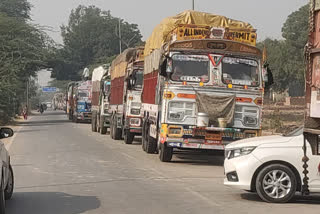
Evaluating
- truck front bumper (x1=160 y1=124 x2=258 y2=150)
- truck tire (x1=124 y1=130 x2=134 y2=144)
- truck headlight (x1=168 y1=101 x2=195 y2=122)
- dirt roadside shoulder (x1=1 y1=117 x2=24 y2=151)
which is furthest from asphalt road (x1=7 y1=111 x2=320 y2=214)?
dirt roadside shoulder (x1=1 y1=117 x2=24 y2=151)

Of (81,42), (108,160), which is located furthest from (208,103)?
(81,42)

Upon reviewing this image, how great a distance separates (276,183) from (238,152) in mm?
878

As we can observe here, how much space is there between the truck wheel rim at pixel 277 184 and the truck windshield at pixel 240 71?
662cm

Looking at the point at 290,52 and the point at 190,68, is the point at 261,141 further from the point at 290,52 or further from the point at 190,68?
the point at 290,52

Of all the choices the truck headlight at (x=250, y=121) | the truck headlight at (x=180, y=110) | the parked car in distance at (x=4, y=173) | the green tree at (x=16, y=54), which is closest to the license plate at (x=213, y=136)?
the truck headlight at (x=180, y=110)

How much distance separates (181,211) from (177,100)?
7.22 meters

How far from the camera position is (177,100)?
16922mm

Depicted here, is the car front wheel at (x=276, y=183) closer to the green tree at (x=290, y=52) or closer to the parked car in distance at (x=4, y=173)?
the parked car in distance at (x=4, y=173)

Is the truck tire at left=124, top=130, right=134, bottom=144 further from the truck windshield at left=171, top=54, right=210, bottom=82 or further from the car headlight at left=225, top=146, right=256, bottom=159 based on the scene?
the car headlight at left=225, top=146, right=256, bottom=159

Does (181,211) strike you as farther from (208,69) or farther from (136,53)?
(136,53)

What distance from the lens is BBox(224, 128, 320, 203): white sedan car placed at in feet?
35.7

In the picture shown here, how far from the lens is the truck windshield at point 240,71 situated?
57.0 feet

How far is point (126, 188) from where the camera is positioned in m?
12.5

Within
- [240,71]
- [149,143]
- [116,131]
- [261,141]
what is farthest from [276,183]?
[116,131]
